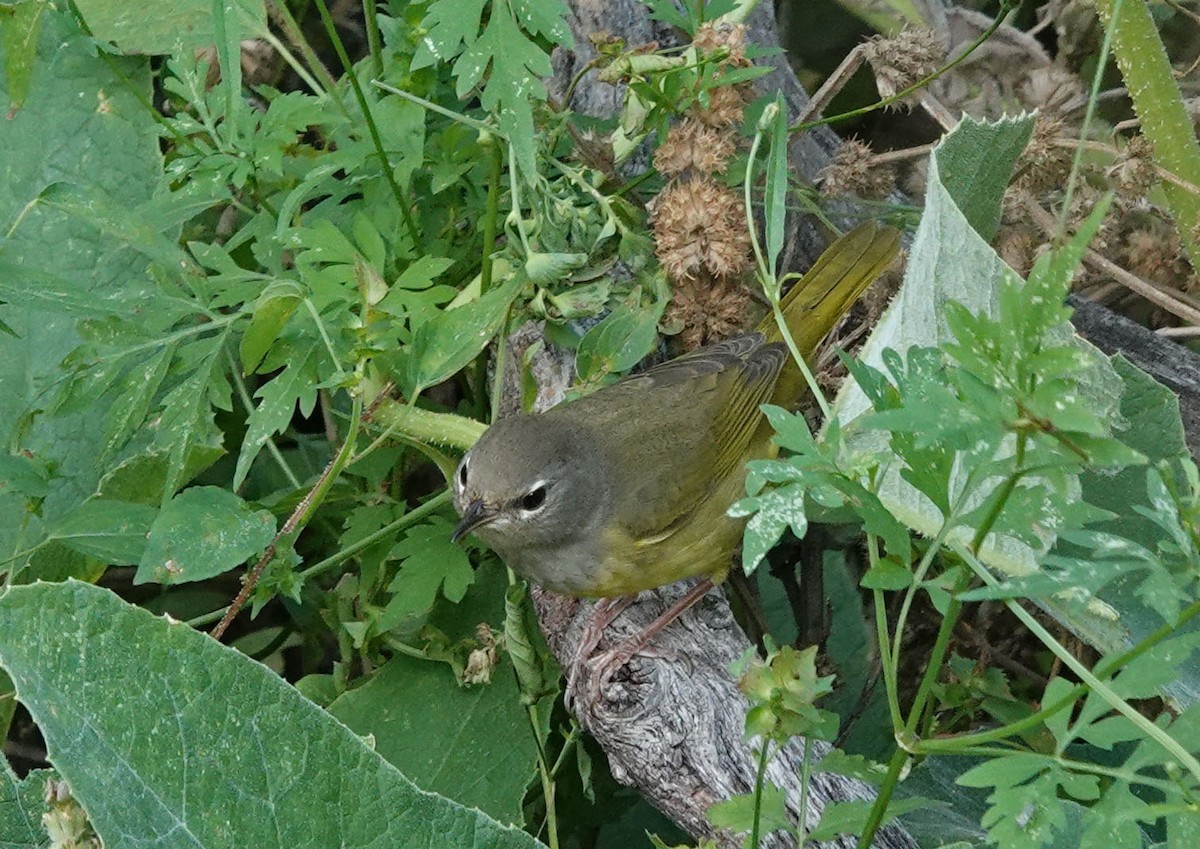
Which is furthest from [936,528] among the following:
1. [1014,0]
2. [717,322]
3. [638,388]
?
[1014,0]

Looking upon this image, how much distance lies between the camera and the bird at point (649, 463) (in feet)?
8.42

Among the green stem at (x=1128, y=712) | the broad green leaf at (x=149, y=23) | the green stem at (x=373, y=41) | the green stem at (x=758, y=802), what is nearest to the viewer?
the green stem at (x=1128, y=712)

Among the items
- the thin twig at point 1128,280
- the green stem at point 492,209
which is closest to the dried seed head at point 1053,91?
the thin twig at point 1128,280

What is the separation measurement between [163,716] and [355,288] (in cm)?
92

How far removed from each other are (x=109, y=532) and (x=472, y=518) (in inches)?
24.8

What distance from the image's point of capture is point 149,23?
2.90m

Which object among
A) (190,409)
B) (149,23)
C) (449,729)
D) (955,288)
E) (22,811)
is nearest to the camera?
(22,811)

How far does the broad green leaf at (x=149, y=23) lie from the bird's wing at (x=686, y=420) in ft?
3.72

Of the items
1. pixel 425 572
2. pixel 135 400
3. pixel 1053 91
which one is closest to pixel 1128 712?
pixel 425 572

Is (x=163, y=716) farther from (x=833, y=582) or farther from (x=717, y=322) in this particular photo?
(x=833, y=582)

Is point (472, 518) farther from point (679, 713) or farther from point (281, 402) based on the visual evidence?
point (679, 713)

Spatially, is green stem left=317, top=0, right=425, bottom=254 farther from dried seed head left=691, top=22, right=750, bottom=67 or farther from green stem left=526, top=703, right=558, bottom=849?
green stem left=526, top=703, right=558, bottom=849

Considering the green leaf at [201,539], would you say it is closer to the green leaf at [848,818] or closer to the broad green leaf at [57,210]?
the broad green leaf at [57,210]

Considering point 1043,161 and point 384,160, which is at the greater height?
point 384,160
